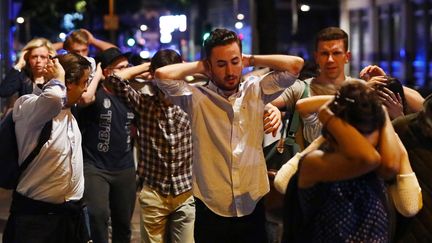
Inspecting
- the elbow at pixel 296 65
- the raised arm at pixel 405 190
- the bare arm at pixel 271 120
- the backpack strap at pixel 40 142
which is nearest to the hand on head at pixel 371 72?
the elbow at pixel 296 65

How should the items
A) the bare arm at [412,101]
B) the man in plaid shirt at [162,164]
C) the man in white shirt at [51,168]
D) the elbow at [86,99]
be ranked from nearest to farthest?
the man in white shirt at [51,168] → the bare arm at [412,101] → the man in plaid shirt at [162,164] → the elbow at [86,99]

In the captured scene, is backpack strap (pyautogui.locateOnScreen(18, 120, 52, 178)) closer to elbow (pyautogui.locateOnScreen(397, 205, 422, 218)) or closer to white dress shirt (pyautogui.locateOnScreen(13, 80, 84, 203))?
white dress shirt (pyautogui.locateOnScreen(13, 80, 84, 203))

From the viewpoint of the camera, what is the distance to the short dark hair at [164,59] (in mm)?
6383

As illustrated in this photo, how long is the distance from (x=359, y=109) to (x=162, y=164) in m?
2.46

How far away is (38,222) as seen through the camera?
5320 mm

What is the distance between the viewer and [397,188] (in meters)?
4.08

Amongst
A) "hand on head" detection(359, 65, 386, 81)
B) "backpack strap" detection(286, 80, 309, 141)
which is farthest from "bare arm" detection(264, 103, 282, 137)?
"hand on head" detection(359, 65, 386, 81)

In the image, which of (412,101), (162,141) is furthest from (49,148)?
(412,101)

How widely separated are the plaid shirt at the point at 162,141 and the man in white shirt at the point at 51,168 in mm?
552

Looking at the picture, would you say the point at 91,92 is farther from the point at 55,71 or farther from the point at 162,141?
the point at 55,71

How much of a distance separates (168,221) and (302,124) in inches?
48.0

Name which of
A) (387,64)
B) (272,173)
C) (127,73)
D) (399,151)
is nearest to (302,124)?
(272,173)

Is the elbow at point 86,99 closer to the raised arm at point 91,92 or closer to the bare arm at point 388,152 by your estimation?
the raised arm at point 91,92

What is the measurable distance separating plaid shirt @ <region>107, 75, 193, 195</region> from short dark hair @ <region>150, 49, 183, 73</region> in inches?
18.1
